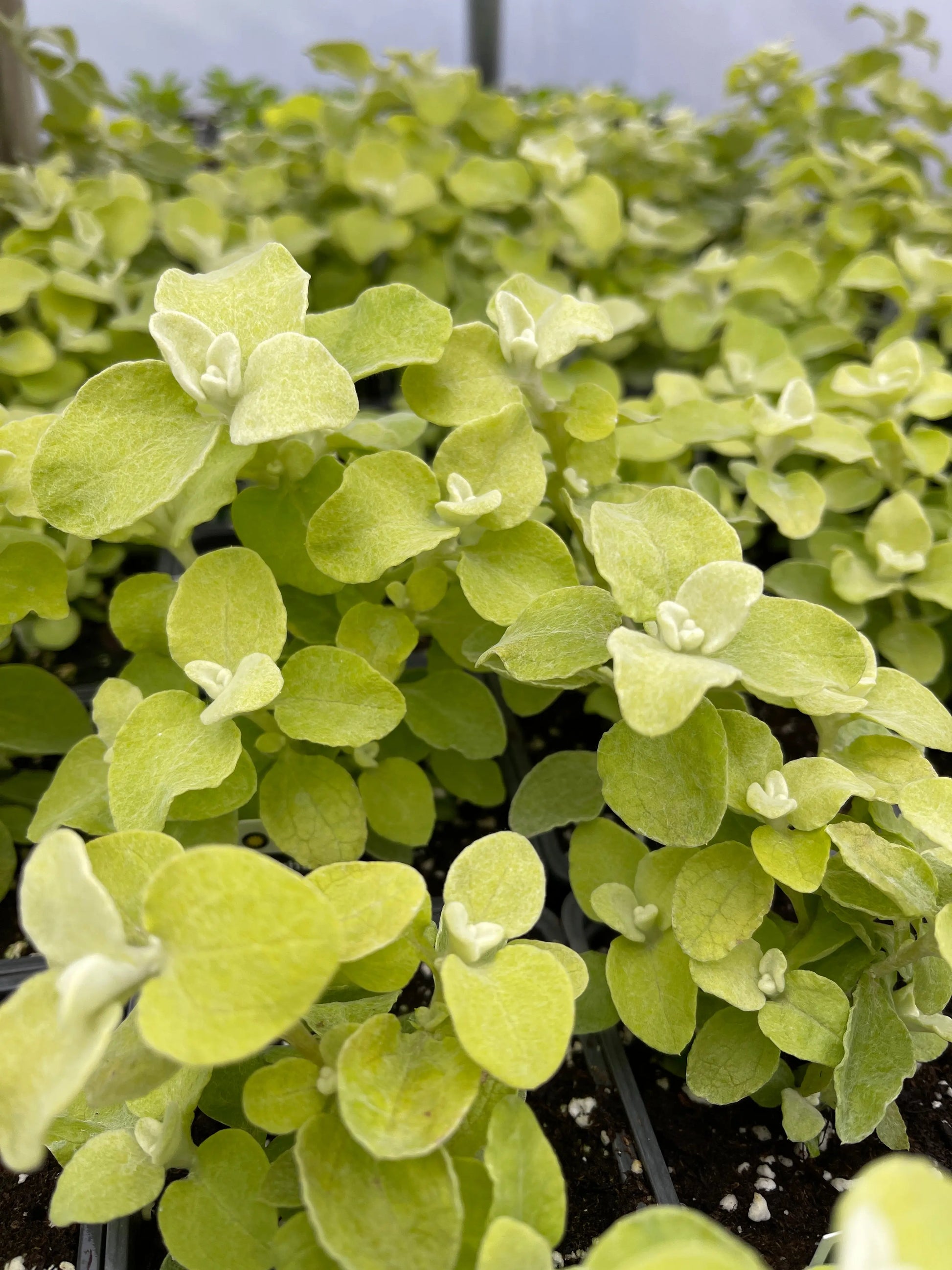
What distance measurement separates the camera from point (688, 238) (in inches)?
57.1

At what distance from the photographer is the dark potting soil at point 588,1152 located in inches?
25.3

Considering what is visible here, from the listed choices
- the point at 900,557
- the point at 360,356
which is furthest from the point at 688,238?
the point at 360,356

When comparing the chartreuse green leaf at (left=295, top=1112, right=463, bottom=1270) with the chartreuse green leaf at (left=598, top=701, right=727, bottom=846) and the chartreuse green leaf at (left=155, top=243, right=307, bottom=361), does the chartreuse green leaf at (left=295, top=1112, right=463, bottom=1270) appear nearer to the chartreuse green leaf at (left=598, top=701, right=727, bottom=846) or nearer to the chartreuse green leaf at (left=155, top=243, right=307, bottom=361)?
the chartreuse green leaf at (left=598, top=701, right=727, bottom=846)

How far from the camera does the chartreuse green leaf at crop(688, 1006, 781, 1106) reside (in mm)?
600

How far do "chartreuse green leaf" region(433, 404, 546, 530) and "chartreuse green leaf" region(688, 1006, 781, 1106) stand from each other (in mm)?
361

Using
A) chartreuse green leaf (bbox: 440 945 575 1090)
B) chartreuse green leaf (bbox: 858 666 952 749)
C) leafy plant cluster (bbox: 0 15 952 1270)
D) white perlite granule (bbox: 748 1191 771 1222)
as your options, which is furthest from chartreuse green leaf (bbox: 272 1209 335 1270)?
chartreuse green leaf (bbox: 858 666 952 749)

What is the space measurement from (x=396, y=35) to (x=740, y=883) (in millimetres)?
3388

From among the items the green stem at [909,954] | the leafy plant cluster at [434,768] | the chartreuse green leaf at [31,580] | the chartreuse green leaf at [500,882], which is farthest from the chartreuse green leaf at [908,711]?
the chartreuse green leaf at [31,580]

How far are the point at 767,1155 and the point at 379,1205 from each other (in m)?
0.37

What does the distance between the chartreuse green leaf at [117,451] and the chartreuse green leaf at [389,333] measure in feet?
0.36

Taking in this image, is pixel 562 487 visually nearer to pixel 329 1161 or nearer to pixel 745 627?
pixel 745 627

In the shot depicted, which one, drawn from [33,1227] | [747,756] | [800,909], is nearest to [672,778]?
[747,756]

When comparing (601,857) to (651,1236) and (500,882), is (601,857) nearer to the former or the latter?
(500,882)

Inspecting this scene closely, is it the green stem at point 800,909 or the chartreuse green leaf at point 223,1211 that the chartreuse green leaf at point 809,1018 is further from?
the chartreuse green leaf at point 223,1211
